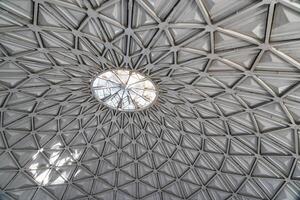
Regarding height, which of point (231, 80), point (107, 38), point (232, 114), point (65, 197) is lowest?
point (65, 197)

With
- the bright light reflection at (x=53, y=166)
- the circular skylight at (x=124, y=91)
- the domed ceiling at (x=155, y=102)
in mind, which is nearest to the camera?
the domed ceiling at (x=155, y=102)

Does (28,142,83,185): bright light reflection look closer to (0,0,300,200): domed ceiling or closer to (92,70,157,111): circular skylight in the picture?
(0,0,300,200): domed ceiling

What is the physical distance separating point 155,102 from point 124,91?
422 centimetres

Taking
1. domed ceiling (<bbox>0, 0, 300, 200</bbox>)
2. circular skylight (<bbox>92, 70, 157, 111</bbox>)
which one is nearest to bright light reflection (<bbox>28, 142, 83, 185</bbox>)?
domed ceiling (<bbox>0, 0, 300, 200</bbox>)

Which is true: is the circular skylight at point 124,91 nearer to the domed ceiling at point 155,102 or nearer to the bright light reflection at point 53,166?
the domed ceiling at point 155,102

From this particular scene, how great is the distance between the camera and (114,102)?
36.8 m

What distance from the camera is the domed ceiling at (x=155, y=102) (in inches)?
952

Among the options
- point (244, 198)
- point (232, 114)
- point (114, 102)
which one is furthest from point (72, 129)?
point (244, 198)

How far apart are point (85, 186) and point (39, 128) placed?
38.7 feet

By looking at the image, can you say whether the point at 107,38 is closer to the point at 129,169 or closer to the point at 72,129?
the point at 72,129

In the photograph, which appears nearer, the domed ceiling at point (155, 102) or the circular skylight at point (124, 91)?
the domed ceiling at point (155, 102)

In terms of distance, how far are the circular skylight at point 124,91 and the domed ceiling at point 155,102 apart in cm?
96

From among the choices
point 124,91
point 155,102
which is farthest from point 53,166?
point 155,102

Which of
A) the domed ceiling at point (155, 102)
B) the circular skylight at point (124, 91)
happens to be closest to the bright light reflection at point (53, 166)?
the domed ceiling at point (155, 102)
